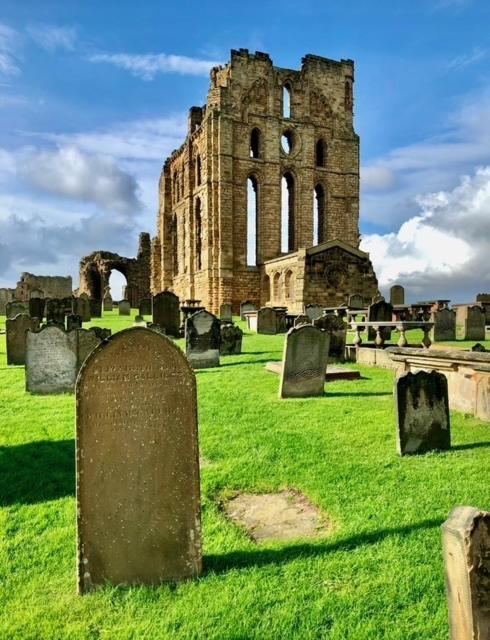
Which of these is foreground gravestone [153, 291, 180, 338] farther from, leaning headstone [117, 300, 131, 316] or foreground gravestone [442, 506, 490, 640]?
leaning headstone [117, 300, 131, 316]

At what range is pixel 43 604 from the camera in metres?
2.78

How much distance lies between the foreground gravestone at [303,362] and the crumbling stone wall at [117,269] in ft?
132

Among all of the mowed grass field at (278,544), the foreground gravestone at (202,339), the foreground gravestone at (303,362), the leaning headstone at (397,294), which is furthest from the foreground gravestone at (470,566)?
the leaning headstone at (397,294)

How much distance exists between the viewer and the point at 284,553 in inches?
127

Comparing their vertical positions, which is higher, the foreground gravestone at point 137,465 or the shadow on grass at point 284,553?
the foreground gravestone at point 137,465

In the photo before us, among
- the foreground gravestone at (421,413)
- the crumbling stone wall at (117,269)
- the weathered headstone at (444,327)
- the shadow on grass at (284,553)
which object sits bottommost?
the shadow on grass at (284,553)

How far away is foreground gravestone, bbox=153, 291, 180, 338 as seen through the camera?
1678cm

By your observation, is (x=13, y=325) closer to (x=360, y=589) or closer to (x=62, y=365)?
(x=62, y=365)

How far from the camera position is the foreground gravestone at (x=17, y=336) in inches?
463

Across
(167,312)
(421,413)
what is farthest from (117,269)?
(421,413)

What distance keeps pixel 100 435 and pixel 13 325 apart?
33.3ft

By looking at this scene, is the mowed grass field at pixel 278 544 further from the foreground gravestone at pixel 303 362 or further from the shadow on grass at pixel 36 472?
the foreground gravestone at pixel 303 362

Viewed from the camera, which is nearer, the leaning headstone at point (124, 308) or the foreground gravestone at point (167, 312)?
the foreground gravestone at point (167, 312)

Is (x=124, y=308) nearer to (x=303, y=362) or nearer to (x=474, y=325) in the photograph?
(x=474, y=325)
